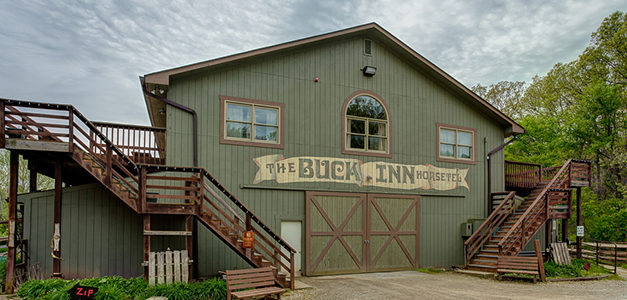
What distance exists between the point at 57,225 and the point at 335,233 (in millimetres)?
7841

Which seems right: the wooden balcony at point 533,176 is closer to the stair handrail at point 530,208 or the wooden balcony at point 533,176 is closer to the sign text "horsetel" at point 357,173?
the stair handrail at point 530,208

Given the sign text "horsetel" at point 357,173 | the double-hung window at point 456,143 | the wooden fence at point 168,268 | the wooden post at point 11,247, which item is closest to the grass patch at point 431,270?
the sign text "horsetel" at point 357,173

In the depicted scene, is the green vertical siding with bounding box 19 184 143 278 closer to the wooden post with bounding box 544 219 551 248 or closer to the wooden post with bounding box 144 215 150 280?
the wooden post with bounding box 144 215 150 280

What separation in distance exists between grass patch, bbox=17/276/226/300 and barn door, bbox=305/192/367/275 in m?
4.44

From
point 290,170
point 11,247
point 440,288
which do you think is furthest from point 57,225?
point 440,288

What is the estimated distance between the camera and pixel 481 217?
58.7 ft

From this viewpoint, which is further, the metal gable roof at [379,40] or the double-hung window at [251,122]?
the double-hung window at [251,122]

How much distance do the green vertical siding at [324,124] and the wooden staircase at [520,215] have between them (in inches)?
33.4

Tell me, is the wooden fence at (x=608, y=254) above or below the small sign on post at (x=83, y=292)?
below

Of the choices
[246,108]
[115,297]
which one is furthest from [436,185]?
[115,297]

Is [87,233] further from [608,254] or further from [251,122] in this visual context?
[608,254]

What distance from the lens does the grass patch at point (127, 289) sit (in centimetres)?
968

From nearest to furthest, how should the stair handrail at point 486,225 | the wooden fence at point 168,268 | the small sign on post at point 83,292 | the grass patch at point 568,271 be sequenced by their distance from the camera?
the small sign on post at point 83,292 < the wooden fence at point 168,268 < the grass patch at point 568,271 < the stair handrail at point 486,225

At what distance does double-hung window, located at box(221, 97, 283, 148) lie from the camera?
13.5m
